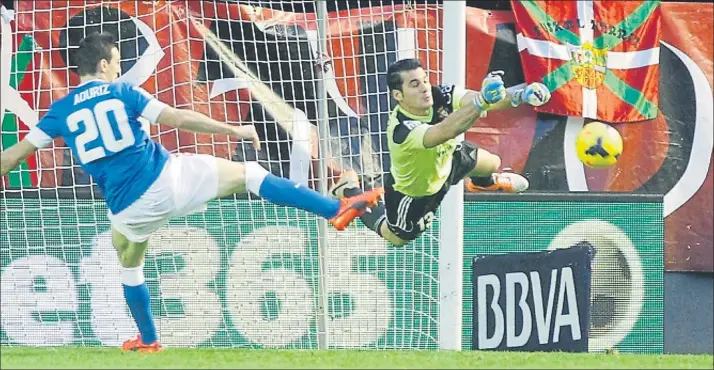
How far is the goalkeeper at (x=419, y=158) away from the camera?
840 cm

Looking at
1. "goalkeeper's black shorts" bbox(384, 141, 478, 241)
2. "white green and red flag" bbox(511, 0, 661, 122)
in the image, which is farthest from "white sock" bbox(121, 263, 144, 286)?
"white green and red flag" bbox(511, 0, 661, 122)

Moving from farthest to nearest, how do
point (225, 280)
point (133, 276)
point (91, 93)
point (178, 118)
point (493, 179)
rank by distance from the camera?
point (225, 280)
point (493, 179)
point (133, 276)
point (91, 93)
point (178, 118)

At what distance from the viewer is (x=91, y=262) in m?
10.2

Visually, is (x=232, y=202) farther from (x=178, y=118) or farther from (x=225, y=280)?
(x=178, y=118)

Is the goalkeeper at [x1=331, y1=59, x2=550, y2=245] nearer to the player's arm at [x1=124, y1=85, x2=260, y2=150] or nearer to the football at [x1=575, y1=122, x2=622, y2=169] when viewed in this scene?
the football at [x1=575, y1=122, x2=622, y2=169]

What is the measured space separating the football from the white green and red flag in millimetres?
2294

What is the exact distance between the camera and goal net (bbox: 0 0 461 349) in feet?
32.9

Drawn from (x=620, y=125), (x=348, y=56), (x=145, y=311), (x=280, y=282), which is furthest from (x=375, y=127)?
(x=145, y=311)

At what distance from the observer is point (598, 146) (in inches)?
339

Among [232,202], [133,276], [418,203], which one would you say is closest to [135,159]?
[133,276]

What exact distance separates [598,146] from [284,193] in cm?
204


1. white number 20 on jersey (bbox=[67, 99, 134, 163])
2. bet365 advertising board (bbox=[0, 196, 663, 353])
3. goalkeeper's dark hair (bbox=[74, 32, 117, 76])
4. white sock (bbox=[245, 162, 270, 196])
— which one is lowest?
bet365 advertising board (bbox=[0, 196, 663, 353])

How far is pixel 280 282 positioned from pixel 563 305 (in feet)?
7.07

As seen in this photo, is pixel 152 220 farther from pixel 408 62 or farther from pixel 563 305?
pixel 563 305
